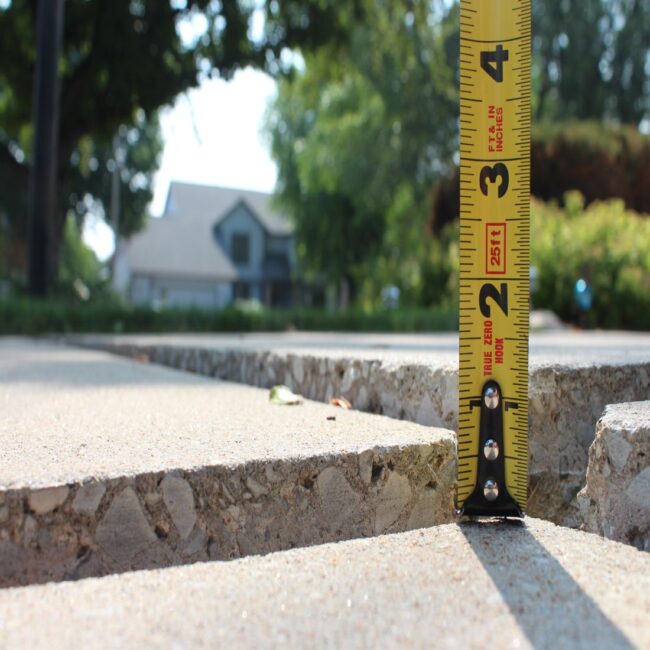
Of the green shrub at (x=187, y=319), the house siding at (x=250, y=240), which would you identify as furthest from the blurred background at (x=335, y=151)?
the house siding at (x=250, y=240)

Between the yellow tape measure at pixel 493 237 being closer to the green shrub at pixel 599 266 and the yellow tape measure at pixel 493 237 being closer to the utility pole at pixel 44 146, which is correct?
the utility pole at pixel 44 146

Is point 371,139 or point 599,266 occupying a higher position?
point 371,139

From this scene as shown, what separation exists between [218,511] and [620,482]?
668 mm

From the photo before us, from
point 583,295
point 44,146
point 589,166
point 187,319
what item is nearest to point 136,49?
point 44,146

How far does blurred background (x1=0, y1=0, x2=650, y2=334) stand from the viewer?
6965 millimetres

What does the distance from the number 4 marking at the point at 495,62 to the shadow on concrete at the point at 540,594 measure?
30.3 inches

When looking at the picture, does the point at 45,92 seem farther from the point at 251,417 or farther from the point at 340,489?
the point at 340,489

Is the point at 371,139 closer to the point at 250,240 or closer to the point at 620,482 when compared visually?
the point at 620,482

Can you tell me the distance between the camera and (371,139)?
1617 centimetres

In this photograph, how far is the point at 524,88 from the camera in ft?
3.99

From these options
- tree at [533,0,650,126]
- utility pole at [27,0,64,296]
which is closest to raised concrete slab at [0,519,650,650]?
utility pole at [27,0,64,296]

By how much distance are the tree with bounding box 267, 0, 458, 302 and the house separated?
7154mm

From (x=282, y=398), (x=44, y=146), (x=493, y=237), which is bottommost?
(x=282, y=398)

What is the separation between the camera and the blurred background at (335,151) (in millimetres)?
6965
